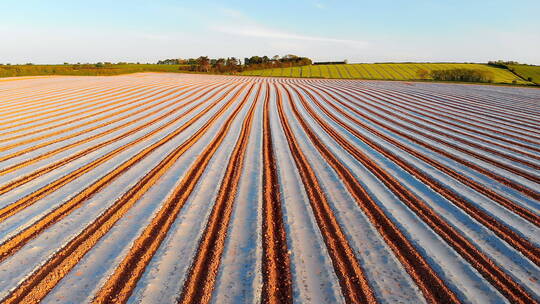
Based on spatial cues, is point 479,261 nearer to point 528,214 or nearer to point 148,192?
point 528,214

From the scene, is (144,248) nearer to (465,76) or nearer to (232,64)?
(465,76)

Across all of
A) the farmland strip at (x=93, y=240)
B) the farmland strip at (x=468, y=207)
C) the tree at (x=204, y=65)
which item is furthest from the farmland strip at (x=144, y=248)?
the tree at (x=204, y=65)

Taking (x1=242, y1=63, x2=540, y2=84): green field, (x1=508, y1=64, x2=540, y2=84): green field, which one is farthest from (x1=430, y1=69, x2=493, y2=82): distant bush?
(x1=508, y1=64, x2=540, y2=84): green field

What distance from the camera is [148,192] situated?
6.55 meters

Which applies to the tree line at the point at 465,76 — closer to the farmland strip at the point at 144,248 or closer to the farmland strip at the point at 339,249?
the farmland strip at the point at 339,249

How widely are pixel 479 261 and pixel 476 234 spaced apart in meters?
0.84

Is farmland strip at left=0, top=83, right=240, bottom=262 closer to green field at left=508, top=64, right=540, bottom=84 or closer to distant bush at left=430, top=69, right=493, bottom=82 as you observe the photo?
distant bush at left=430, top=69, right=493, bottom=82

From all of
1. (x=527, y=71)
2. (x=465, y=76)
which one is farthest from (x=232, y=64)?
(x=527, y=71)

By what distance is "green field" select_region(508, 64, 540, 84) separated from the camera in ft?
208

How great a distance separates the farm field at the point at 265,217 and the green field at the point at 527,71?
7164cm

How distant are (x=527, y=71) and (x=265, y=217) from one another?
91.1 m

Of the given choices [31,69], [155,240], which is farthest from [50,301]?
[31,69]

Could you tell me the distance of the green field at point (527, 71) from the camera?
63.3m

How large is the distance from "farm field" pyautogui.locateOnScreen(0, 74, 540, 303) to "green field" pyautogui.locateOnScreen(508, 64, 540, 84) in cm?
7164
